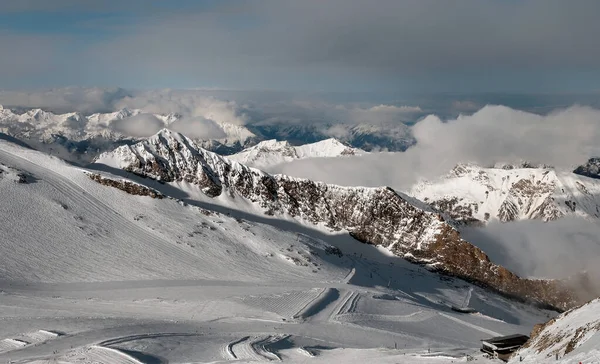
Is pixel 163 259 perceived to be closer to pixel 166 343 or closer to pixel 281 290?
pixel 281 290

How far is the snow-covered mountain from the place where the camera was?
80.5 feet

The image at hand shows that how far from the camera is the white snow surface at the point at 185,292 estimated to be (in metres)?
45.7

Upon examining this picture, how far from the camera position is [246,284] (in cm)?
8881

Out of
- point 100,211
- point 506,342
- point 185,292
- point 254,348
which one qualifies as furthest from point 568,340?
point 100,211

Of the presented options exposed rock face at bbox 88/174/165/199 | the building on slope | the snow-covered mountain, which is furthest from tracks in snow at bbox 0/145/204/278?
the snow-covered mountain

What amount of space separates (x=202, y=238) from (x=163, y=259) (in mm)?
15013

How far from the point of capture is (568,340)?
27.7 metres

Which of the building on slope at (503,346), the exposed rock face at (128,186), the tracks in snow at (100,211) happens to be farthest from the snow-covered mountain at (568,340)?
the exposed rock face at (128,186)

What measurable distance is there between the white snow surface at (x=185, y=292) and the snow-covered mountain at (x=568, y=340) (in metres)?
0.97

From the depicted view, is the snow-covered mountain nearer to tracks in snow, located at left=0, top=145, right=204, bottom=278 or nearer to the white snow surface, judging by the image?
the white snow surface

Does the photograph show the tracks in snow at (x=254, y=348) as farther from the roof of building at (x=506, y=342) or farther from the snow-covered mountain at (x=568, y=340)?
the snow-covered mountain at (x=568, y=340)

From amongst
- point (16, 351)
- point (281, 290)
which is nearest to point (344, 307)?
point (281, 290)

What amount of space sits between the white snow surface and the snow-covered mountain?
0.97 meters

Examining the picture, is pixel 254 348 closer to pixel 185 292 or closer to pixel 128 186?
pixel 185 292
